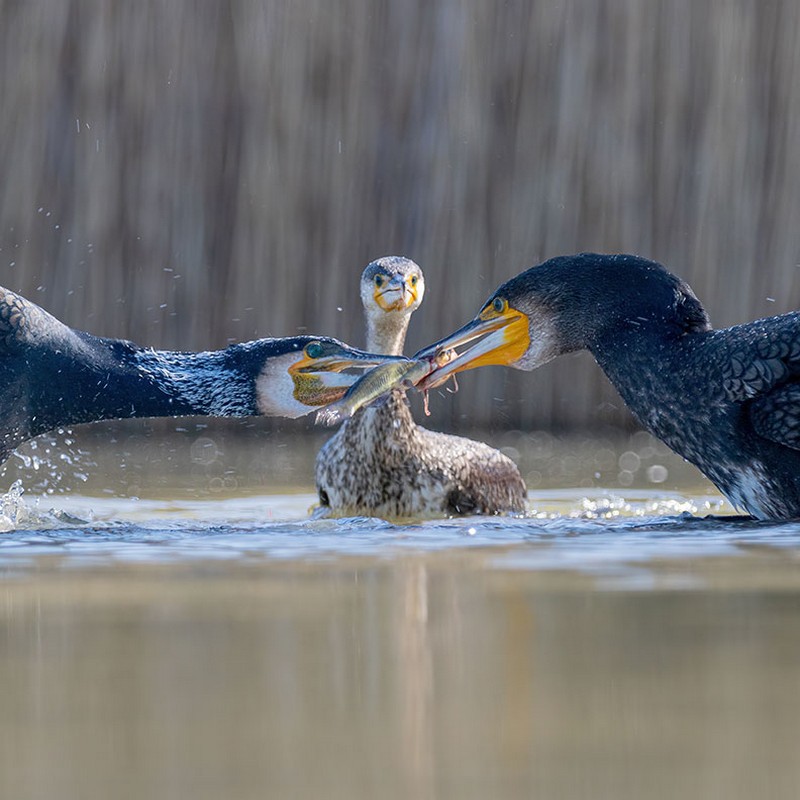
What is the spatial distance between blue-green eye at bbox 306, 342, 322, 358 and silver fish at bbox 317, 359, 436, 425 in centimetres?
14

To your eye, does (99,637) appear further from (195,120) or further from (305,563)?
(195,120)

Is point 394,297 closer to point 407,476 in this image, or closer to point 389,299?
point 389,299

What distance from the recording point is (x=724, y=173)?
28.7 ft

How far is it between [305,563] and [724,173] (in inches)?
216

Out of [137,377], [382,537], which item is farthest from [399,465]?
[382,537]

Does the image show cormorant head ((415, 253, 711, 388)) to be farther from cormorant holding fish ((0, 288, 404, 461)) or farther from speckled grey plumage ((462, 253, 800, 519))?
cormorant holding fish ((0, 288, 404, 461))

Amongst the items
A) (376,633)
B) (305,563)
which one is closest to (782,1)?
(305,563)

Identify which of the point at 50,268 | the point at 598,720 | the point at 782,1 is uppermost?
the point at 782,1

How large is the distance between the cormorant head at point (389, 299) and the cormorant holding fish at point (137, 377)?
3.32ft

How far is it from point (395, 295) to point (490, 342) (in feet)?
3.57

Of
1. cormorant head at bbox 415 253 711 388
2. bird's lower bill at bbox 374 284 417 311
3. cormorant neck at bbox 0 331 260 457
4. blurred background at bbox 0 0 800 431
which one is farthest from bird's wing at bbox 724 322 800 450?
blurred background at bbox 0 0 800 431

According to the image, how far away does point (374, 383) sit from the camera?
4805 mm

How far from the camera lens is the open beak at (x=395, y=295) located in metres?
5.96

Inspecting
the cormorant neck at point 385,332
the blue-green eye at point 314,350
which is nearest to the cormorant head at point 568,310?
the blue-green eye at point 314,350
